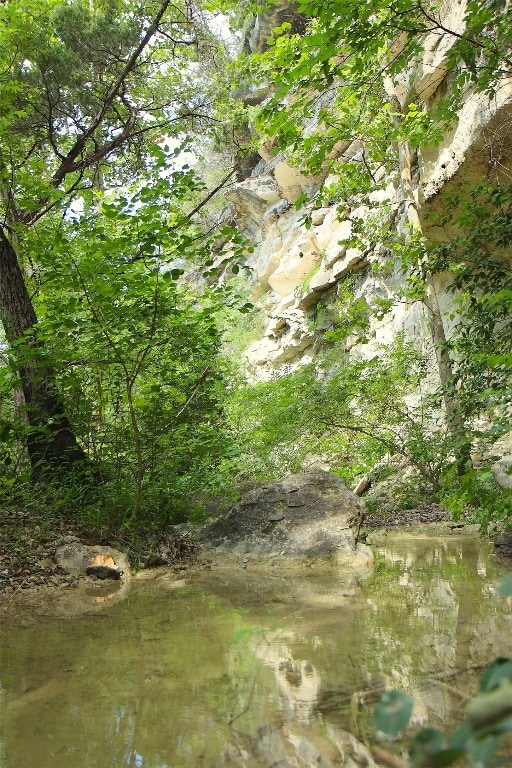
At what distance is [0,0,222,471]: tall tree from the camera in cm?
639

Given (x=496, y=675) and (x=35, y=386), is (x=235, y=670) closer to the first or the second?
(x=496, y=675)

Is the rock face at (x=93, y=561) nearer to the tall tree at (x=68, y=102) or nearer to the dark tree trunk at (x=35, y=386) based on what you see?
the dark tree trunk at (x=35, y=386)

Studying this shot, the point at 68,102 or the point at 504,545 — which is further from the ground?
the point at 68,102

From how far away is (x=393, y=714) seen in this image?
0.59 metres

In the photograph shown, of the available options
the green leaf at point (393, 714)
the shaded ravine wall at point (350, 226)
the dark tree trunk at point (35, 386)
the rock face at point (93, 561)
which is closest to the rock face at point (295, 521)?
the rock face at point (93, 561)

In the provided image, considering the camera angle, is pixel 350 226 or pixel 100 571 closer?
pixel 100 571

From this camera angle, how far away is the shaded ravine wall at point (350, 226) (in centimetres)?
873

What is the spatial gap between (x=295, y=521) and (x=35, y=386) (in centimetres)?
319

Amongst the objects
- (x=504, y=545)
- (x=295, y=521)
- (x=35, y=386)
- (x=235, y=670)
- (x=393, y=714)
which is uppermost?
(x=35, y=386)

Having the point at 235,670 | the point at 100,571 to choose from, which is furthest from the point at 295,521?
the point at 235,670

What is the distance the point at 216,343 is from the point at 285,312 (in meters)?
14.3

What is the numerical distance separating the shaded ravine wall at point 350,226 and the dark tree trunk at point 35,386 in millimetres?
4023

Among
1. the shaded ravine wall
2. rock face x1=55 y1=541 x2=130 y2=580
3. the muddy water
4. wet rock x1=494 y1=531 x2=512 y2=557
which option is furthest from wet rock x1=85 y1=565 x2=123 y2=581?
the shaded ravine wall

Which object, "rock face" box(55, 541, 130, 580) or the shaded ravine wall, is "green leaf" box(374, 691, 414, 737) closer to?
"rock face" box(55, 541, 130, 580)
